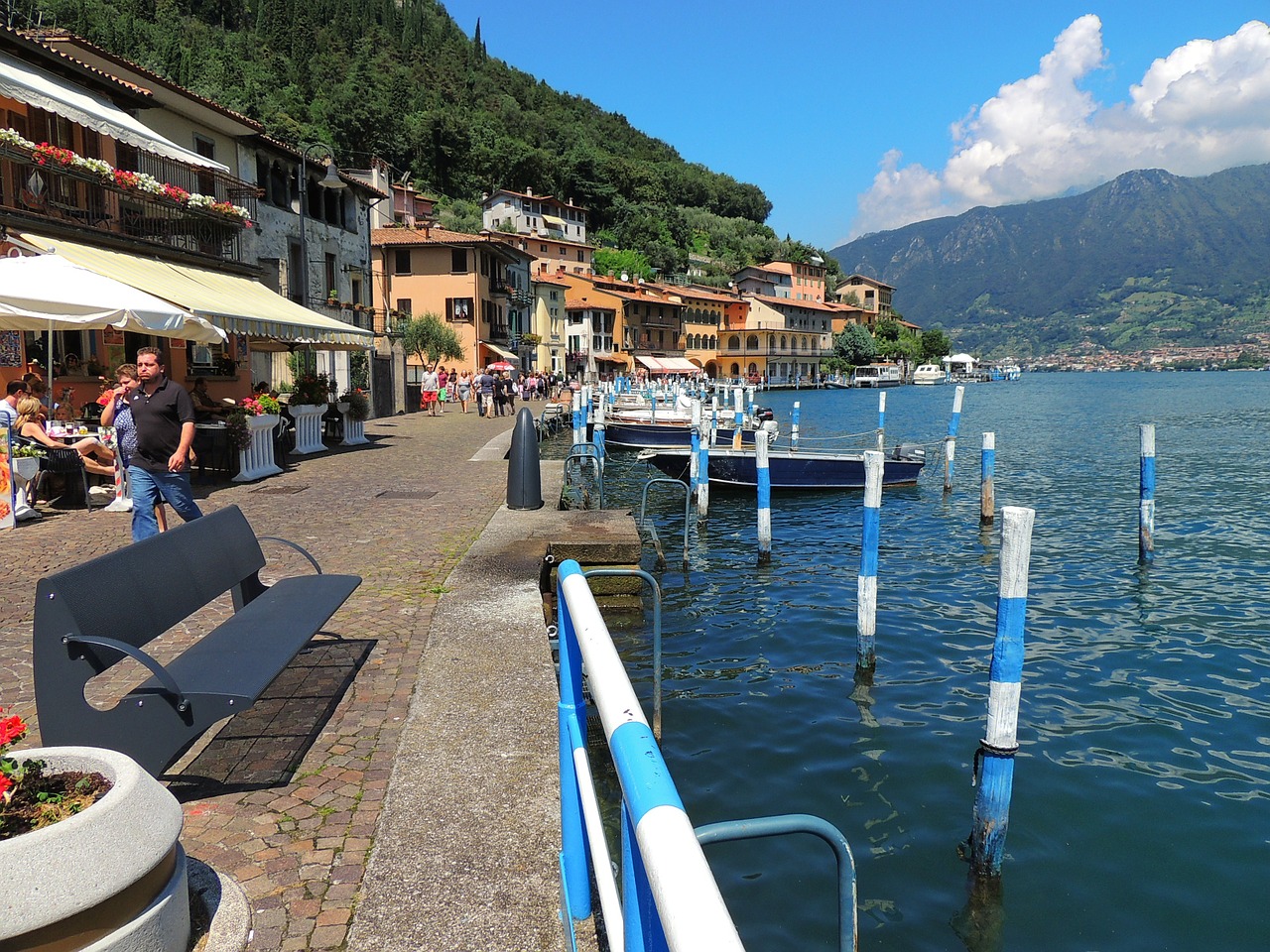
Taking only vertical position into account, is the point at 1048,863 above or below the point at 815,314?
below

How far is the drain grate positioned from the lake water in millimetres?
3893

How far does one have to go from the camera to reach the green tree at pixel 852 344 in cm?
11856

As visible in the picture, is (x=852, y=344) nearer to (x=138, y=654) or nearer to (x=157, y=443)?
(x=157, y=443)

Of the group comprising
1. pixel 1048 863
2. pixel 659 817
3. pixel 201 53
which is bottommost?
pixel 1048 863

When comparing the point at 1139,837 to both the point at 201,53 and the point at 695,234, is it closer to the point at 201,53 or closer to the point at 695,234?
the point at 201,53

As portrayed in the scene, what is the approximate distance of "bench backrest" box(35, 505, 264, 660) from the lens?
350 cm

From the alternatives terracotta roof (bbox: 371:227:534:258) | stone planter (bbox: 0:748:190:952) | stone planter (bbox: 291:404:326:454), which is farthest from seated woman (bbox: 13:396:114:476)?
terracotta roof (bbox: 371:227:534:258)

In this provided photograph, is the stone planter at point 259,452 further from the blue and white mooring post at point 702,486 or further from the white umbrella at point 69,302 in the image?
the blue and white mooring post at point 702,486

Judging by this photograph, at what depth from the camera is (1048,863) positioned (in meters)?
5.52

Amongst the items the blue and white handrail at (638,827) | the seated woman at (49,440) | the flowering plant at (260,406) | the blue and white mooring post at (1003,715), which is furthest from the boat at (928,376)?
the blue and white handrail at (638,827)

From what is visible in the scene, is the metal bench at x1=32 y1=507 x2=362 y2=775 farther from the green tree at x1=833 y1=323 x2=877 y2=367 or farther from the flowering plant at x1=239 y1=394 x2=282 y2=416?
the green tree at x1=833 y1=323 x2=877 y2=367

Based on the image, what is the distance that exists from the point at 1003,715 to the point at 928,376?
129 metres

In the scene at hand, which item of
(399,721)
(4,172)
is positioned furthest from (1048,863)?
(4,172)

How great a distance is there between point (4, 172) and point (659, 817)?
17.7 metres
